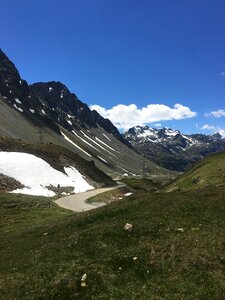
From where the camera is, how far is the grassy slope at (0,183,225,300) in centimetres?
2761

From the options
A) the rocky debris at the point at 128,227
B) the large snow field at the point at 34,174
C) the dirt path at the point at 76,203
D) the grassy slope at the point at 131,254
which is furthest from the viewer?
the large snow field at the point at 34,174

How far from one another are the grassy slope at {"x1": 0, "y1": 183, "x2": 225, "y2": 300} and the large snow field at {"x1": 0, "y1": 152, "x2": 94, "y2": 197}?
59.7 m

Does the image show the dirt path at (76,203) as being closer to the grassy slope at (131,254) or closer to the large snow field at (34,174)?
the large snow field at (34,174)

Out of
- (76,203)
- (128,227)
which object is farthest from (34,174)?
(128,227)

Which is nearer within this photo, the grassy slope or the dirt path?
the grassy slope

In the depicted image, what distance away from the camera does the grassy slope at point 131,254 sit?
2761cm

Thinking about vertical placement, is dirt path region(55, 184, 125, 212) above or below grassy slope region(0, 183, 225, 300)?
below

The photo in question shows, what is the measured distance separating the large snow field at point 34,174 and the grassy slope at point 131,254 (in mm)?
59738

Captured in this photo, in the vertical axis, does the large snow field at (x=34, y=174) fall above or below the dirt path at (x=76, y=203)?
above

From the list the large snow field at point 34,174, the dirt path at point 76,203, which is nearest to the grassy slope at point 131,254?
the dirt path at point 76,203

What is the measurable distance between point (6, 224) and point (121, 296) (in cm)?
3823

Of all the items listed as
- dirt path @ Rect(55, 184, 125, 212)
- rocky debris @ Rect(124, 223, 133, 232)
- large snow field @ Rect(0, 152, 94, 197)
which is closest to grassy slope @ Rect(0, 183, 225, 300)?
rocky debris @ Rect(124, 223, 133, 232)

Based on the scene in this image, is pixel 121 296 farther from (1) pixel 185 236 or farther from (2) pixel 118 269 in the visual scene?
(1) pixel 185 236

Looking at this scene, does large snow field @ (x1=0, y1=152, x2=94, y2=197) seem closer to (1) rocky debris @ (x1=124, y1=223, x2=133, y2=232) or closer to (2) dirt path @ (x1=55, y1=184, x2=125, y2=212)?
(2) dirt path @ (x1=55, y1=184, x2=125, y2=212)
